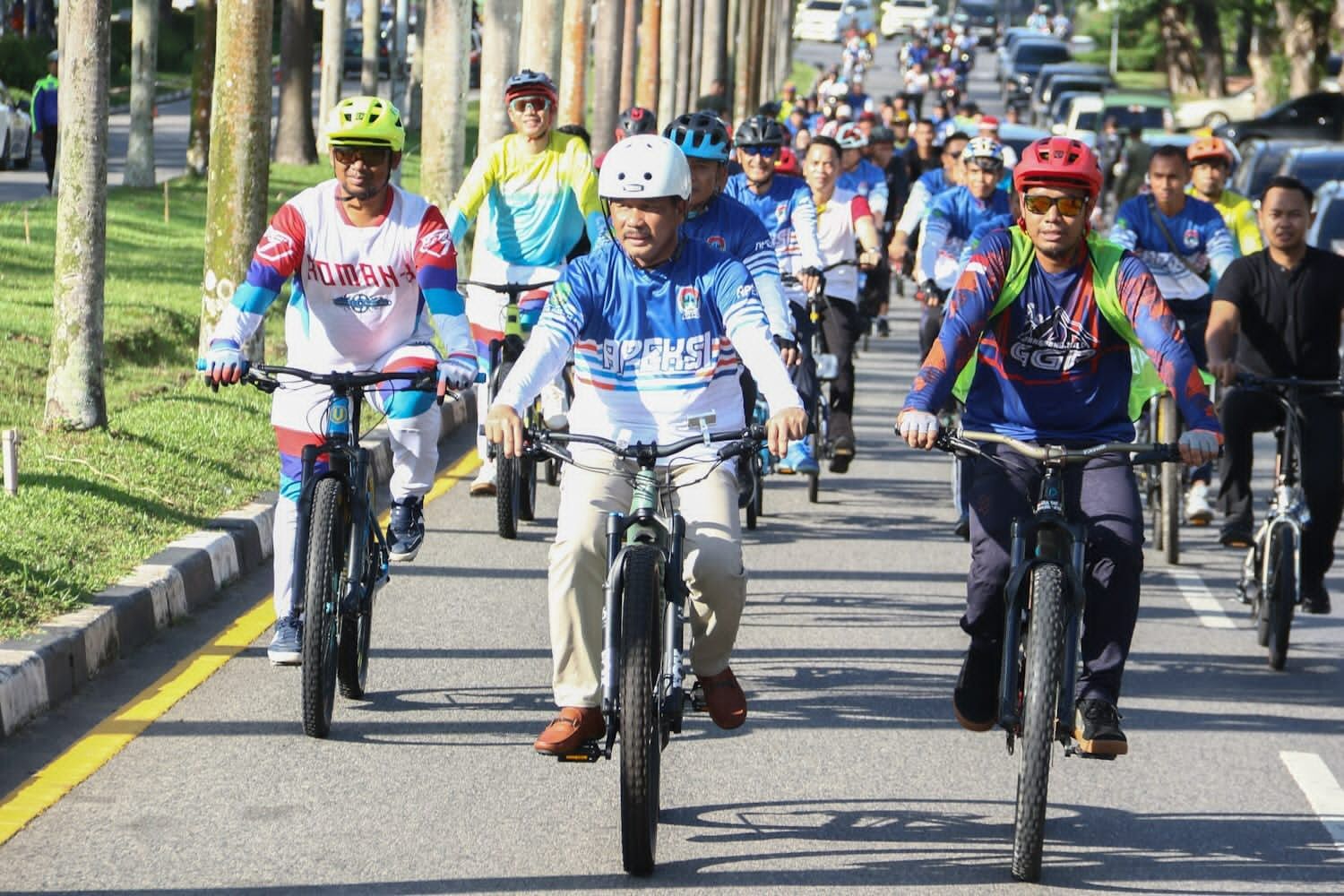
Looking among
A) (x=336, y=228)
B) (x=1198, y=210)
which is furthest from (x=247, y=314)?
(x=1198, y=210)

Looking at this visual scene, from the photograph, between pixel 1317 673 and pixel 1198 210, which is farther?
pixel 1198 210

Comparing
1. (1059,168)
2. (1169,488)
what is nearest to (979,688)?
(1059,168)

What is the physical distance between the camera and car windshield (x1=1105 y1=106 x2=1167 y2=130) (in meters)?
57.2

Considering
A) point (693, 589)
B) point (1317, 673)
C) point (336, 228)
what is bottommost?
point (1317, 673)

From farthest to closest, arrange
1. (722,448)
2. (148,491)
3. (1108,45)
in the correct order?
1. (1108,45)
2. (148,491)
3. (722,448)

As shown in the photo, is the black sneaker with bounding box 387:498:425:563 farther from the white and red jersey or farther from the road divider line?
the road divider line

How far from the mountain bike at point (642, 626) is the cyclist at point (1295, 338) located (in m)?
4.07

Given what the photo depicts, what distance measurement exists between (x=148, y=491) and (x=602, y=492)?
16.2 feet

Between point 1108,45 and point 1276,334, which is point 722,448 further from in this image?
point 1108,45

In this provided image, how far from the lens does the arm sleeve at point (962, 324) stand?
6.54m

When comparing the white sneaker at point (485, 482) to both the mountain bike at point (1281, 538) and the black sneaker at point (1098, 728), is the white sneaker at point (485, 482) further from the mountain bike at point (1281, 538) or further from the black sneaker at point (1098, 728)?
the black sneaker at point (1098, 728)

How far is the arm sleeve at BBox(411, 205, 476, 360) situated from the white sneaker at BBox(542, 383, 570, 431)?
3.75 m

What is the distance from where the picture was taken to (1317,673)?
9.43 meters

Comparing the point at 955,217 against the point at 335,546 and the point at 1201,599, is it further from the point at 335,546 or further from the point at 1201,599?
the point at 335,546
